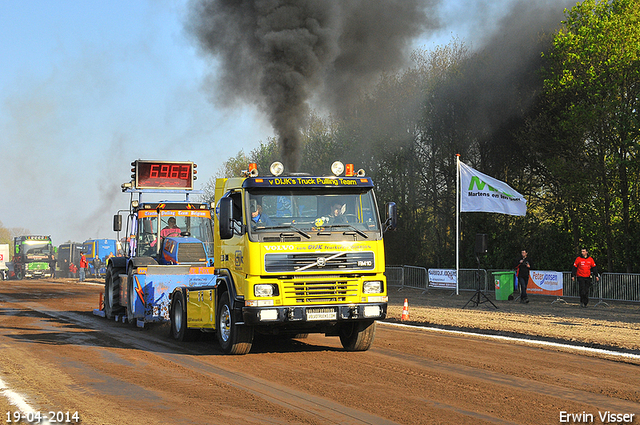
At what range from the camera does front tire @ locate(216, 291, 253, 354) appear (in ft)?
33.0

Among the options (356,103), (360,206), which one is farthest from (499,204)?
(356,103)

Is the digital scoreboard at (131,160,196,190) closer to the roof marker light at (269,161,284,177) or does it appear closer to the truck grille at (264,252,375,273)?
the roof marker light at (269,161,284,177)

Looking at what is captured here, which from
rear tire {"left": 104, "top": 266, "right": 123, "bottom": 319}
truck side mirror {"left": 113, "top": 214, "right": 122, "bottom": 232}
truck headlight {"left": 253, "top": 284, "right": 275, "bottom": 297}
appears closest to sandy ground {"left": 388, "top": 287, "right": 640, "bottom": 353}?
truck headlight {"left": 253, "top": 284, "right": 275, "bottom": 297}

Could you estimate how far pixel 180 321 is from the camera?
40.8 ft

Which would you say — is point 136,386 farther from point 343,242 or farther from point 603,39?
point 603,39

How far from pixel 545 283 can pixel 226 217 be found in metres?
17.4

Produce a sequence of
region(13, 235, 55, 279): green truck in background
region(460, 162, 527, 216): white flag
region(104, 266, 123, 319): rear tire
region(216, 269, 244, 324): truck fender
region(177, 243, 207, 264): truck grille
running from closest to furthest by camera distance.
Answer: region(216, 269, 244, 324): truck fender → region(177, 243, 207, 264): truck grille → region(104, 266, 123, 319): rear tire → region(460, 162, 527, 216): white flag → region(13, 235, 55, 279): green truck in background

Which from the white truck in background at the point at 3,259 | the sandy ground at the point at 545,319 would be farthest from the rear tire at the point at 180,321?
the white truck in background at the point at 3,259

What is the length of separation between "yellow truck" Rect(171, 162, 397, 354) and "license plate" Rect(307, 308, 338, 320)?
2cm

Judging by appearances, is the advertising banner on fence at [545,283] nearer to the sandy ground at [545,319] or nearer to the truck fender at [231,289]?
the sandy ground at [545,319]

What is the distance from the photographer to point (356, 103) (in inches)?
1550

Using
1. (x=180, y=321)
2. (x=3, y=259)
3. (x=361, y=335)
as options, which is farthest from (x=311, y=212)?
(x=3, y=259)

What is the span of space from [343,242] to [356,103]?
1203 inches
